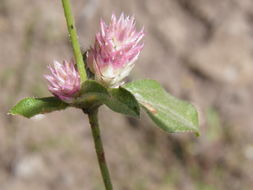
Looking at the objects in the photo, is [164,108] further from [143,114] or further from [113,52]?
[143,114]

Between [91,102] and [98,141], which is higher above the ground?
[91,102]

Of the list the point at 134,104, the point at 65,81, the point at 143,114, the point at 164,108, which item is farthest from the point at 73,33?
the point at 143,114

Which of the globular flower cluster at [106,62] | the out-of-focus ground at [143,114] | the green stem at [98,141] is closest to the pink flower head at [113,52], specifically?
the globular flower cluster at [106,62]

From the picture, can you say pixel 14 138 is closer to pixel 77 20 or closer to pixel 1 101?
pixel 1 101

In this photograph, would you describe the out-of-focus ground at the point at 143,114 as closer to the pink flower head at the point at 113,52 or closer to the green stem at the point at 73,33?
the pink flower head at the point at 113,52

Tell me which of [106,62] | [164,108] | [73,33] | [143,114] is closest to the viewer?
[73,33]

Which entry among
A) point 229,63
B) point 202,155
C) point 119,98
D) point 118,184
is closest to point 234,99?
point 229,63

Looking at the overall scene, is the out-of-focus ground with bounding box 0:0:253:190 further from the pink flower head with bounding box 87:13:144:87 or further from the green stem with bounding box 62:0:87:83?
the green stem with bounding box 62:0:87:83
